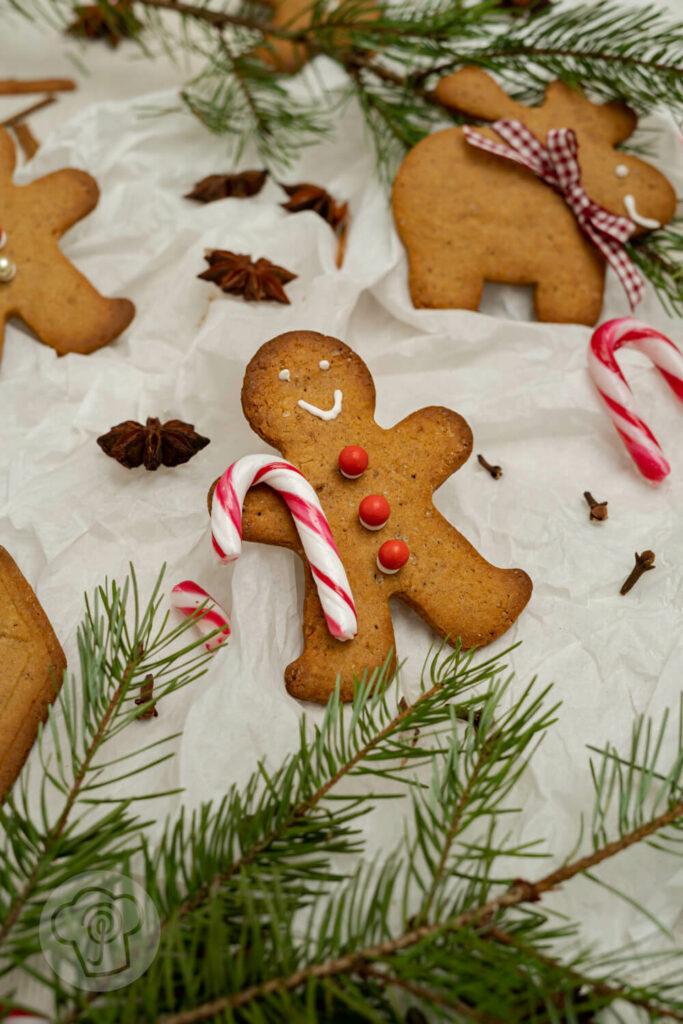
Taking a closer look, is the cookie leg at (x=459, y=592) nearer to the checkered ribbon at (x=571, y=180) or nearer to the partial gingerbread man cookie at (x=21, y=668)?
the partial gingerbread man cookie at (x=21, y=668)

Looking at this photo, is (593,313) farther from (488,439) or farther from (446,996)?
(446,996)

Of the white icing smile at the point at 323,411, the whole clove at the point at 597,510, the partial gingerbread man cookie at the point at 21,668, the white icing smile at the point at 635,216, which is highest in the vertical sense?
the white icing smile at the point at 635,216

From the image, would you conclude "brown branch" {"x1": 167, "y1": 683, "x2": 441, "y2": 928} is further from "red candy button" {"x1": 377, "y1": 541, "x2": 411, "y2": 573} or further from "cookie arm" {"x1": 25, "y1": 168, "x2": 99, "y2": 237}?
"cookie arm" {"x1": 25, "y1": 168, "x2": 99, "y2": 237}

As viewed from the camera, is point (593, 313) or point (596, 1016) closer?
point (596, 1016)

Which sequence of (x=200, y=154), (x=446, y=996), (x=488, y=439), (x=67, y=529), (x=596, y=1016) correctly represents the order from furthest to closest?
(x=200, y=154) → (x=488, y=439) → (x=67, y=529) → (x=596, y=1016) → (x=446, y=996)

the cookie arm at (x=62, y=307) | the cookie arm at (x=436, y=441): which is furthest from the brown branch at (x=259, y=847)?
the cookie arm at (x=62, y=307)

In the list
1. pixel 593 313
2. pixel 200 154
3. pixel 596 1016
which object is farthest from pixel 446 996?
pixel 200 154
